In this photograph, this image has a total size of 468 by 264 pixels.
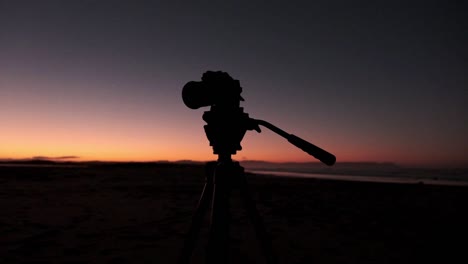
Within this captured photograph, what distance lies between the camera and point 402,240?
20.8ft

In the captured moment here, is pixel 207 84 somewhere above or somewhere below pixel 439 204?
above

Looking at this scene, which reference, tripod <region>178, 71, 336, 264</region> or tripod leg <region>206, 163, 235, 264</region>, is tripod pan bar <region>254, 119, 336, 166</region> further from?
tripod leg <region>206, 163, 235, 264</region>

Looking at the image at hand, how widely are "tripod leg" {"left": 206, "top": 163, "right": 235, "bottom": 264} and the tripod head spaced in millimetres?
228

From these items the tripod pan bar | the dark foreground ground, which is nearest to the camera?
the tripod pan bar

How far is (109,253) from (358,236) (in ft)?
16.8

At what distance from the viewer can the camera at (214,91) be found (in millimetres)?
2662

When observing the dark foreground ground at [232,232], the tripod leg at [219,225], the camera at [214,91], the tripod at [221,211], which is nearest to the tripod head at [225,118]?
the camera at [214,91]

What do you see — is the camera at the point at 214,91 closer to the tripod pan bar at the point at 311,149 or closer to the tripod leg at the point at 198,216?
the tripod pan bar at the point at 311,149

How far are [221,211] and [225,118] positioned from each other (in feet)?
2.60

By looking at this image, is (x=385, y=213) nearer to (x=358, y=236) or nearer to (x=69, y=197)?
(x=358, y=236)

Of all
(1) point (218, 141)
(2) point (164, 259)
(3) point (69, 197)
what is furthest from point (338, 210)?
(3) point (69, 197)

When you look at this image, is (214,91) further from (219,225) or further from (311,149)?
(219,225)

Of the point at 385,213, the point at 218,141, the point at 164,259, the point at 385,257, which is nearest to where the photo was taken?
the point at 218,141

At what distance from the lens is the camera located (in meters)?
2.66
